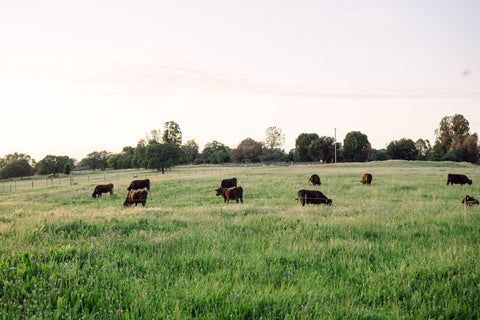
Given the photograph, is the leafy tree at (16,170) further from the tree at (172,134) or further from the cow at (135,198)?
the cow at (135,198)

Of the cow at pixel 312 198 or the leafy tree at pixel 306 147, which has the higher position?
the leafy tree at pixel 306 147

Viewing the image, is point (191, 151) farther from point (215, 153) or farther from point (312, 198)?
point (312, 198)

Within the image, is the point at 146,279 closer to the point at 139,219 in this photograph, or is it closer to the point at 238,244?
the point at 238,244

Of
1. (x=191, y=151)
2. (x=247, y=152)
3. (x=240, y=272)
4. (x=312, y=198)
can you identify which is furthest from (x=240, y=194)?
(x=191, y=151)

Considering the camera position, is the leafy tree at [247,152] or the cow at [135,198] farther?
the leafy tree at [247,152]

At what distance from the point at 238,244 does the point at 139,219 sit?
4.60 m

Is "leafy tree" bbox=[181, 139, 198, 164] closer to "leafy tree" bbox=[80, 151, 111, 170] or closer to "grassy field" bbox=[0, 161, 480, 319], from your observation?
"leafy tree" bbox=[80, 151, 111, 170]

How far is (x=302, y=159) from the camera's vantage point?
99.9 meters

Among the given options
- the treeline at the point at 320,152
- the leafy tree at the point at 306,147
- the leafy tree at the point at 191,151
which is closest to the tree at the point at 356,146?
the treeline at the point at 320,152

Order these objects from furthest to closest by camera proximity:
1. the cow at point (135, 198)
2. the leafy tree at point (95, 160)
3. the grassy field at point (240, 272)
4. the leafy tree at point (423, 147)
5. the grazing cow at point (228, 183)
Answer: the leafy tree at point (95, 160)
the leafy tree at point (423, 147)
the grazing cow at point (228, 183)
the cow at point (135, 198)
the grassy field at point (240, 272)

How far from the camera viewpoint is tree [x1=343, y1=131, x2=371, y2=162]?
9338 centimetres

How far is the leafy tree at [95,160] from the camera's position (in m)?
121

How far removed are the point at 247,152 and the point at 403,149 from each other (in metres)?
56.8

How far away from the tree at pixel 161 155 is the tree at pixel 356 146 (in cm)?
6088
